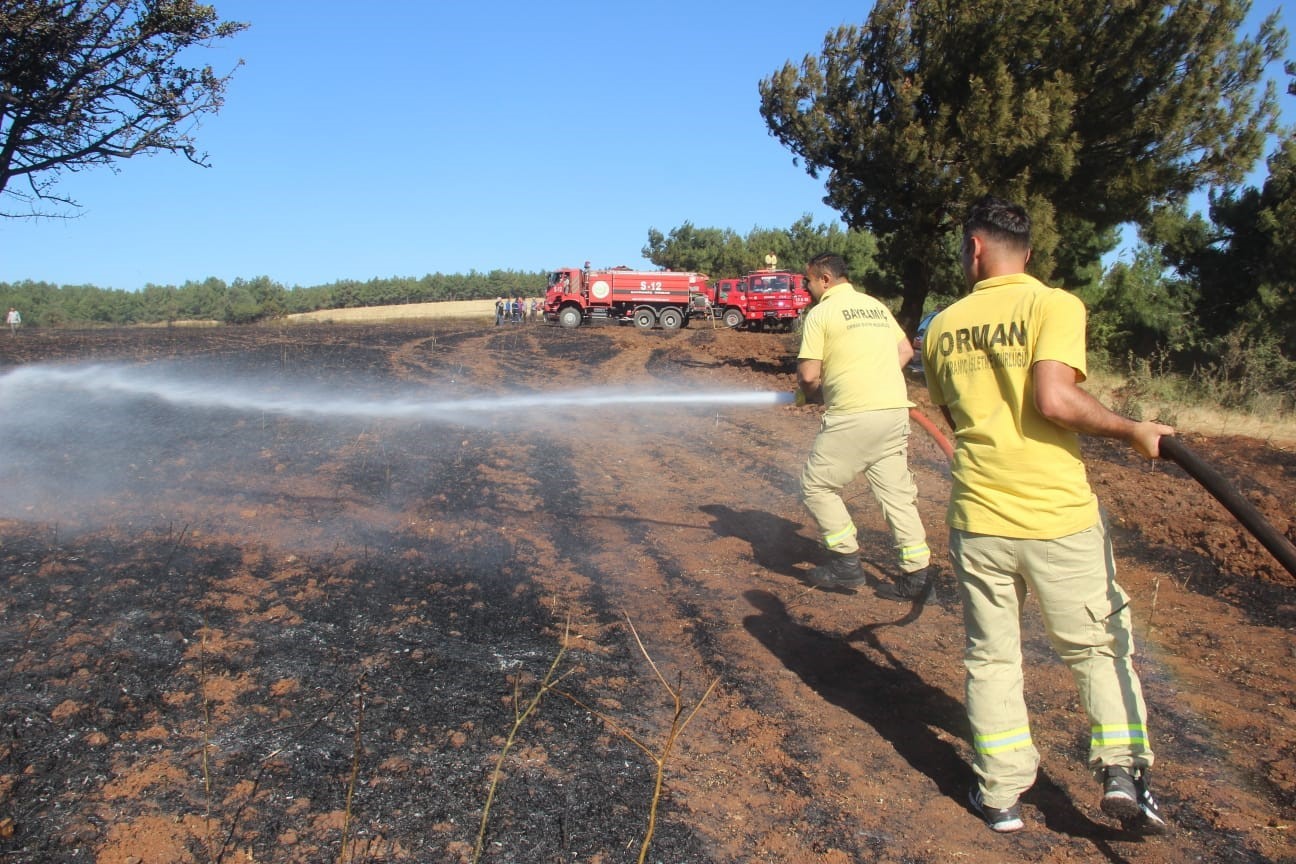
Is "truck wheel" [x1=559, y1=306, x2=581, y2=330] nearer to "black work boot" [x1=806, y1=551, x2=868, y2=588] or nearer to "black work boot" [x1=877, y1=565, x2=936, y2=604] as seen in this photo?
"black work boot" [x1=806, y1=551, x2=868, y2=588]

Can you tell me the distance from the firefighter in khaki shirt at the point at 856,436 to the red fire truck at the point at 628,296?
28552mm

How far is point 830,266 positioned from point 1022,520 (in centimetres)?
265

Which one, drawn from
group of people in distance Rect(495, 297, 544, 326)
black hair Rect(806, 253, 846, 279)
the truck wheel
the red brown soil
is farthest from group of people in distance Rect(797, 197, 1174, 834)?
group of people in distance Rect(495, 297, 544, 326)

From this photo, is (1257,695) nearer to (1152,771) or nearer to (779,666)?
(1152,771)

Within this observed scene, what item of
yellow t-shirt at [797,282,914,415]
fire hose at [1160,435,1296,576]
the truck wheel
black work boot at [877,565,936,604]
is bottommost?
black work boot at [877,565,936,604]

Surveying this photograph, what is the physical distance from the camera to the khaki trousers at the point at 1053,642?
2.66m

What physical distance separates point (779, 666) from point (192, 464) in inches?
208

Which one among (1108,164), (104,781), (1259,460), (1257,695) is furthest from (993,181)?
(104,781)

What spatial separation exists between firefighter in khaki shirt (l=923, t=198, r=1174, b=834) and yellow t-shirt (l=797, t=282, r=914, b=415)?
1.87m

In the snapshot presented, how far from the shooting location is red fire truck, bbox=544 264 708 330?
1320 inches

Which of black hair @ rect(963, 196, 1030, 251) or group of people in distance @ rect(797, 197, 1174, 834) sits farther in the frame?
black hair @ rect(963, 196, 1030, 251)

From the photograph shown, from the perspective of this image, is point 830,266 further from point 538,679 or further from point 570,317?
point 570,317

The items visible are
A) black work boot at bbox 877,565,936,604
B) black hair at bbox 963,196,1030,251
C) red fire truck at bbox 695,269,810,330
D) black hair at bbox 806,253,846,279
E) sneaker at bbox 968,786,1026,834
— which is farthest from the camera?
red fire truck at bbox 695,269,810,330

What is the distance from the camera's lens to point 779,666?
384 centimetres
